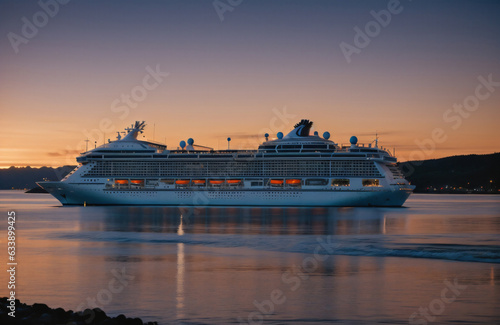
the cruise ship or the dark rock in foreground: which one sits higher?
the cruise ship

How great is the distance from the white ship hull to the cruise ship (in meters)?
0.14

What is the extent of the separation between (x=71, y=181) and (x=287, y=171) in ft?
112

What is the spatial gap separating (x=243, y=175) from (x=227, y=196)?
165 inches

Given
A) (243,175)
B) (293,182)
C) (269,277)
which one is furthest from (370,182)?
(269,277)

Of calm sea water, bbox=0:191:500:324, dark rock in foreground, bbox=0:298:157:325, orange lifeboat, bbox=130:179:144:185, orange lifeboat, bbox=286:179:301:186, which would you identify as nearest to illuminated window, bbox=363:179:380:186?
orange lifeboat, bbox=286:179:301:186

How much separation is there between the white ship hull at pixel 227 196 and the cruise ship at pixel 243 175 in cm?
14

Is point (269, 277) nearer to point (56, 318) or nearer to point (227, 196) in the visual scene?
point (56, 318)

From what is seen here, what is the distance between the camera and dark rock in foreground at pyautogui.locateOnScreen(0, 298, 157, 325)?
13.4 metres

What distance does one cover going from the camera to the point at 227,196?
8838cm

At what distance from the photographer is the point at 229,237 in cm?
3862

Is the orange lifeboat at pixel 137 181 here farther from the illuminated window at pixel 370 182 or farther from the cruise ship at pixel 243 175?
the illuminated window at pixel 370 182

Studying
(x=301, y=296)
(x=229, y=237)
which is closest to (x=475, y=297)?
(x=301, y=296)

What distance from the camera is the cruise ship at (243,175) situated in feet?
276

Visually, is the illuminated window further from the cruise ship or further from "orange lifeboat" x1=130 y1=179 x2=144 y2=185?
"orange lifeboat" x1=130 y1=179 x2=144 y2=185
